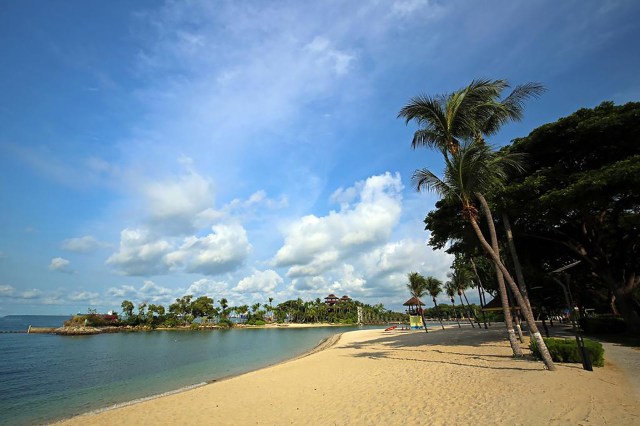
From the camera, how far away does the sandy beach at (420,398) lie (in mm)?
7152

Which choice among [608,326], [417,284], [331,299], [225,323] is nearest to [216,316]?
[225,323]

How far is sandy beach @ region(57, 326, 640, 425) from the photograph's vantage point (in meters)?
7.15

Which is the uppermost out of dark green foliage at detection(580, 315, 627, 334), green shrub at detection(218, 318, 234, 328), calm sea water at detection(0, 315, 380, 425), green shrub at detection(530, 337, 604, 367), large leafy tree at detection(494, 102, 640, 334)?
large leafy tree at detection(494, 102, 640, 334)

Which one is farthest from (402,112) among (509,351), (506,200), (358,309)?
(358,309)

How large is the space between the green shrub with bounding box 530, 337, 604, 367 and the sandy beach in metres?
0.37

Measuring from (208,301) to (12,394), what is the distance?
91.9 m

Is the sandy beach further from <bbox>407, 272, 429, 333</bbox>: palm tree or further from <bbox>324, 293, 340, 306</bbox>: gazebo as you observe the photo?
<bbox>324, 293, 340, 306</bbox>: gazebo

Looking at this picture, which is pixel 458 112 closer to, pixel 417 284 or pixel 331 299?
pixel 417 284

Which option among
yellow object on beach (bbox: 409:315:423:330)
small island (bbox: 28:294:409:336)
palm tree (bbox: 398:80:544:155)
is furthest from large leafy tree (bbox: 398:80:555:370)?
small island (bbox: 28:294:409:336)

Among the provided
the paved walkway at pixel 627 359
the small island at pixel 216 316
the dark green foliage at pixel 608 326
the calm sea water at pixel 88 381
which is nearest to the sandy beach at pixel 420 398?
the paved walkway at pixel 627 359

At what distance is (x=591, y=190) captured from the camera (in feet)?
44.4

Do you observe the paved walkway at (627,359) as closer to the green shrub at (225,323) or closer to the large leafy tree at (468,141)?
the large leafy tree at (468,141)

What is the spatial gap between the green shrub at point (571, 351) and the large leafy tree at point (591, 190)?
19.7 feet

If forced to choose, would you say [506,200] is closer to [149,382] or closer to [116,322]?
[149,382]
